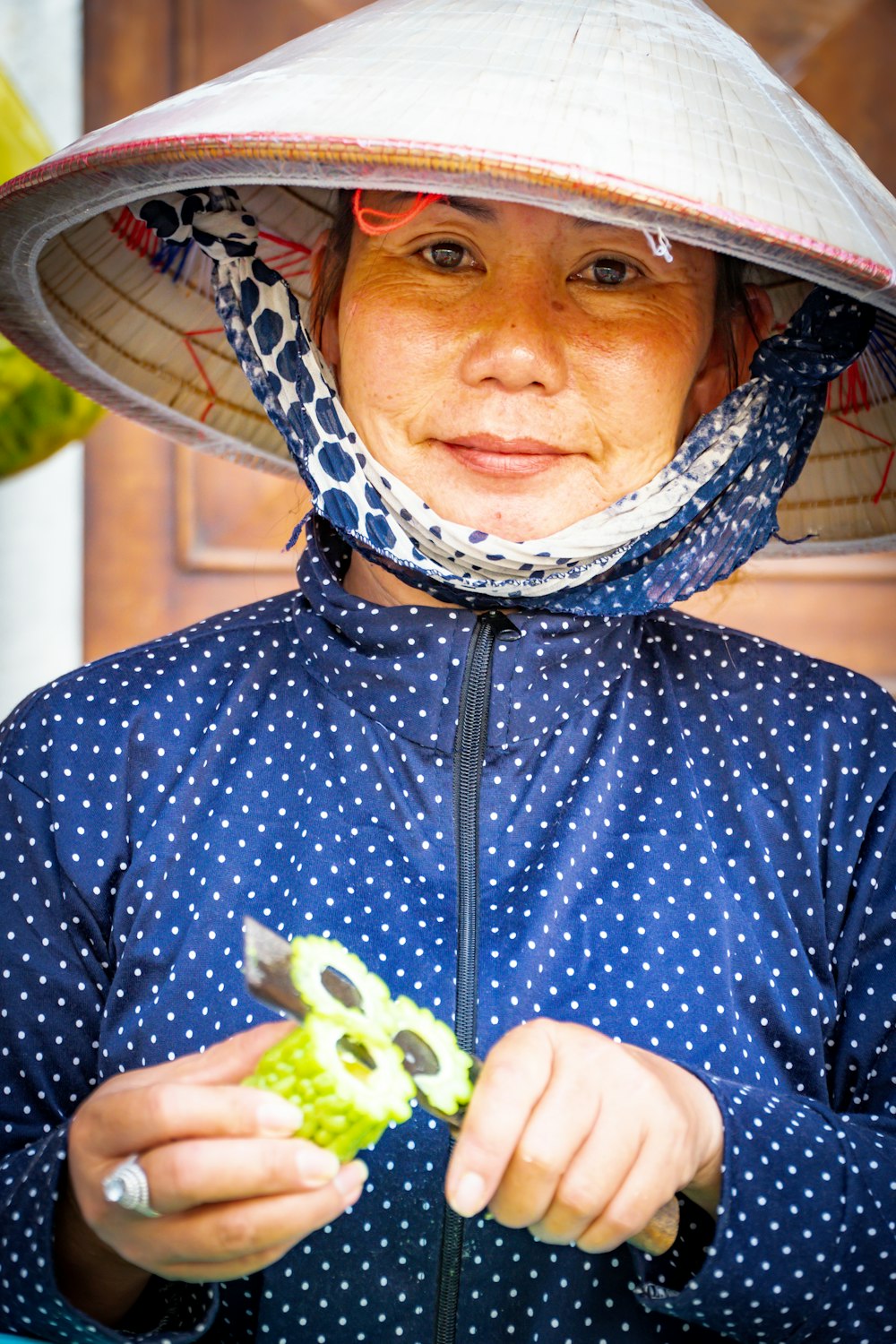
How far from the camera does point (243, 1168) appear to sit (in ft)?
2.18

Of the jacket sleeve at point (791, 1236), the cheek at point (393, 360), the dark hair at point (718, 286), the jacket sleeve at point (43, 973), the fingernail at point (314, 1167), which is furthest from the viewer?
the dark hair at point (718, 286)

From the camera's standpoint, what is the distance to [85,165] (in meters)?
0.99

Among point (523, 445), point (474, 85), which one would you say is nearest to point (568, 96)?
point (474, 85)

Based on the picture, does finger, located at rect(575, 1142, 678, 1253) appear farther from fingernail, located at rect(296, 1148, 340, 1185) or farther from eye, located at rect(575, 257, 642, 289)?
eye, located at rect(575, 257, 642, 289)

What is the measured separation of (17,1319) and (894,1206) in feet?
2.06

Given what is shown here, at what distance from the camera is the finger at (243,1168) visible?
2.15 ft

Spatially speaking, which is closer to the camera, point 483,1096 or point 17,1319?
point 483,1096

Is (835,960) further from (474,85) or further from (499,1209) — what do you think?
(474,85)

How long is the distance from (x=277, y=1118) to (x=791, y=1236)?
1.41ft

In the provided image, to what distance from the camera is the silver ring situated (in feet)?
2.35

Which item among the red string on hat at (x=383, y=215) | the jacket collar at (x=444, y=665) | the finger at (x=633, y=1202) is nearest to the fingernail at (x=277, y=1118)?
the finger at (x=633, y=1202)

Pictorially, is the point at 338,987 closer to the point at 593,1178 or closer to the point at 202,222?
the point at 593,1178

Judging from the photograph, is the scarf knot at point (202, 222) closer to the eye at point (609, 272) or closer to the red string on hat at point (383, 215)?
the red string on hat at point (383, 215)

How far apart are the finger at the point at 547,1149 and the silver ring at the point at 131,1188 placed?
0.64 feet
